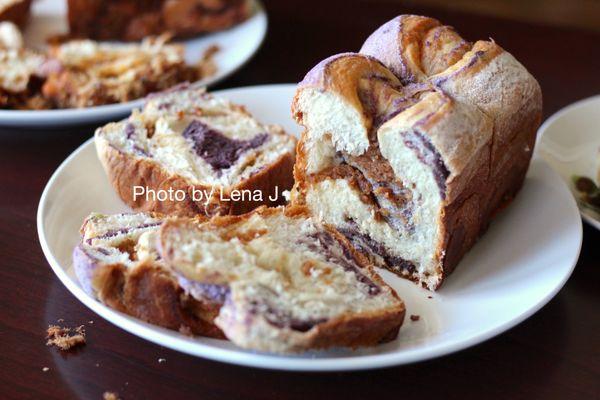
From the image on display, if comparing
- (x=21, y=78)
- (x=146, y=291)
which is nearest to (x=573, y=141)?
(x=146, y=291)

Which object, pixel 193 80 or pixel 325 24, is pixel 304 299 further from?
pixel 325 24

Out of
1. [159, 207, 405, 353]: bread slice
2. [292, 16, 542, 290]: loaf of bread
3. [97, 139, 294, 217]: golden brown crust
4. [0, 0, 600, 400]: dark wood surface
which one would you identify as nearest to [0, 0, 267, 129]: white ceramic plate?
[0, 0, 600, 400]: dark wood surface

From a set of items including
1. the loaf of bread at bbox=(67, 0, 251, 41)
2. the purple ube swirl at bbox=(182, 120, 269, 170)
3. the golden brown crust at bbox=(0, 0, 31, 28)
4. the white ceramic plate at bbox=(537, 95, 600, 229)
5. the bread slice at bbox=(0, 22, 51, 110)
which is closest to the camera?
the purple ube swirl at bbox=(182, 120, 269, 170)

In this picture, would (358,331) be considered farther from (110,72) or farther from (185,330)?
(110,72)

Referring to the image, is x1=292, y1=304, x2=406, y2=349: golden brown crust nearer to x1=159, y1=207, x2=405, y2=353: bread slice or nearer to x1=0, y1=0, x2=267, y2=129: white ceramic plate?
x1=159, y1=207, x2=405, y2=353: bread slice

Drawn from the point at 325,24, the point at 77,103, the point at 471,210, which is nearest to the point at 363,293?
the point at 471,210
